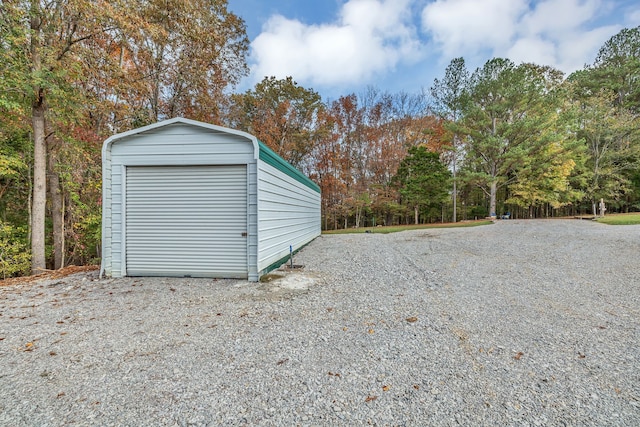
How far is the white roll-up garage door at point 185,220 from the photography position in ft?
15.7

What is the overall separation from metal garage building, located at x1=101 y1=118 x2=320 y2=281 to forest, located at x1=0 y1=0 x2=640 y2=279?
111 inches

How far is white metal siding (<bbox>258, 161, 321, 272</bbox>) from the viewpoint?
4.84 m

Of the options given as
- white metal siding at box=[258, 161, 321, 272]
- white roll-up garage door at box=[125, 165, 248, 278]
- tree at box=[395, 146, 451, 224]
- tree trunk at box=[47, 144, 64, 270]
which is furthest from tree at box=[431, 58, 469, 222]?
tree trunk at box=[47, 144, 64, 270]

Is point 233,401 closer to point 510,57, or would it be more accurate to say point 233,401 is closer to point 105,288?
point 105,288

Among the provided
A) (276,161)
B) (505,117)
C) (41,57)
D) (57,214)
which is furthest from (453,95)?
(57,214)

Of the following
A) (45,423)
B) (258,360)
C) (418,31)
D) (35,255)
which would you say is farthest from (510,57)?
(35,255)

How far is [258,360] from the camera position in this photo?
223cm

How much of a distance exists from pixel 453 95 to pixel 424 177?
5796mm

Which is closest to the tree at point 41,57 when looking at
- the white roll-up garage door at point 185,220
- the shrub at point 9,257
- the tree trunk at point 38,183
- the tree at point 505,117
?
the tree trunk at point 38,183

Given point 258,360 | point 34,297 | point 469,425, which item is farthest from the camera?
point 34,297

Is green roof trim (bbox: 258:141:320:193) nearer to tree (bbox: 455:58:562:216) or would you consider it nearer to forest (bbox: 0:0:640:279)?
forest (bbox: 0:0:640:279)

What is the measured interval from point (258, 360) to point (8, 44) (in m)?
8.04

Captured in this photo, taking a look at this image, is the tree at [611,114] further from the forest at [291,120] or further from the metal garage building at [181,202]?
the metal garage building at [181,202]

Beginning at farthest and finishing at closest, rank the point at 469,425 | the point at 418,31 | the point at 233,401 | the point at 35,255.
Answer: the point at 418,31 → the point at 35,255 → the point at 233,401 → the point at 469,425
